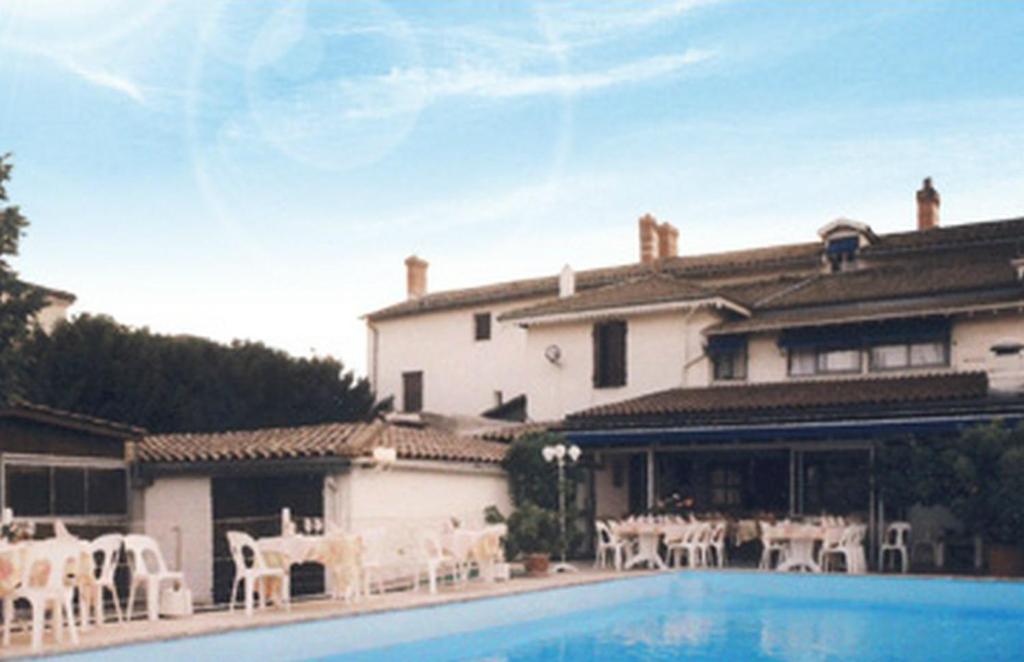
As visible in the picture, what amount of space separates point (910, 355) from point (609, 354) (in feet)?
24.8

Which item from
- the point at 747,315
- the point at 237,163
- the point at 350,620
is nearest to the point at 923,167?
the point at 747,315

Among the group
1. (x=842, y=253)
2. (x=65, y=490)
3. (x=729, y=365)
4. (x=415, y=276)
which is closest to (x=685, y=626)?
(x=65, y=490)

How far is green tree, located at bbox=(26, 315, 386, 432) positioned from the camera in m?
31.2

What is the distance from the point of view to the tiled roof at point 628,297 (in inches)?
1096

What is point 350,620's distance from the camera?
1396cm

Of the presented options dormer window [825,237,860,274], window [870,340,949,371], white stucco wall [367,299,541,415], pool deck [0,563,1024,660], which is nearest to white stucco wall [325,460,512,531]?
pool deck [0,563,1024,660]

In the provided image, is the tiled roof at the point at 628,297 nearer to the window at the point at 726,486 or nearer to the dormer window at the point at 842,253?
the window at the point at 726,486

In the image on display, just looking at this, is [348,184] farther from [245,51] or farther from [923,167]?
[923,167]

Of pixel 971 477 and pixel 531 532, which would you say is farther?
pixel 531 532

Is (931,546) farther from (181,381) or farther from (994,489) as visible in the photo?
(181,381)

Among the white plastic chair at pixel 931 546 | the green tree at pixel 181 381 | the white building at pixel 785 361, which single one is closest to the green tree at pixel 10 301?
the green tree at pixel 181 381

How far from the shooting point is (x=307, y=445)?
65.7 feet

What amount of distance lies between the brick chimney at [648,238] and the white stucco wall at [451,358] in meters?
4.27

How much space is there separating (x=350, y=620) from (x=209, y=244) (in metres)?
15.9
